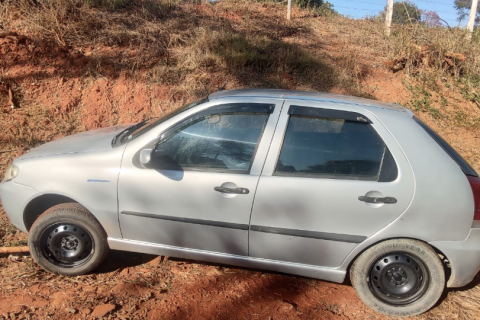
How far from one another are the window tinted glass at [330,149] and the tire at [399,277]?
65cm

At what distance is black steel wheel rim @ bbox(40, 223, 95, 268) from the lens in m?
3.82

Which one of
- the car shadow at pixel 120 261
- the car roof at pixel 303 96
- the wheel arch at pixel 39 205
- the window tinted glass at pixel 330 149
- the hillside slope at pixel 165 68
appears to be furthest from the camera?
the hillside slope at pixel 165 68

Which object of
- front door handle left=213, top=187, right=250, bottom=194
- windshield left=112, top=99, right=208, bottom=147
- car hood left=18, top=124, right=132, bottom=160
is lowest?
Result: front door handle left=213, top=187, right=250, bottom=194

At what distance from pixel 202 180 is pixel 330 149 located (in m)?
1.08

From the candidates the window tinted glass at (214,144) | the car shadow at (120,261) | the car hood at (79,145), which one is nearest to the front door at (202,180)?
the window tinted glass at (214,144)

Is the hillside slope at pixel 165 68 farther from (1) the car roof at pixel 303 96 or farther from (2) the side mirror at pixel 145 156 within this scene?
(1) the car roof at pixel 303 96

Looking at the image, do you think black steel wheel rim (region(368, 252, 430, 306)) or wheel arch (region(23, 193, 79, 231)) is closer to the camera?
black steel wheel rim (region(368, 252, 430, 306))

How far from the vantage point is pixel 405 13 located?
10812mm

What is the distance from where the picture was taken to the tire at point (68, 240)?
3.76 m

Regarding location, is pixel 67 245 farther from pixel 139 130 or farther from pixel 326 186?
pixel 326 186

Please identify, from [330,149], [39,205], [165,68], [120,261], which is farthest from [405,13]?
[39,205]

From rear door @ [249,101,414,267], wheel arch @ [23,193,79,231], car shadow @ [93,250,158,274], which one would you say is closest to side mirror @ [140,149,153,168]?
wheel arch @ [23,193,79,231]

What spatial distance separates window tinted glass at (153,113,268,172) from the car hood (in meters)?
0.64

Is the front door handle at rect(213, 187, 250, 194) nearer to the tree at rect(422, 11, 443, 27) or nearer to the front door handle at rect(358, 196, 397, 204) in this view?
the front door handle at rect(358, 196, 397, 204)
